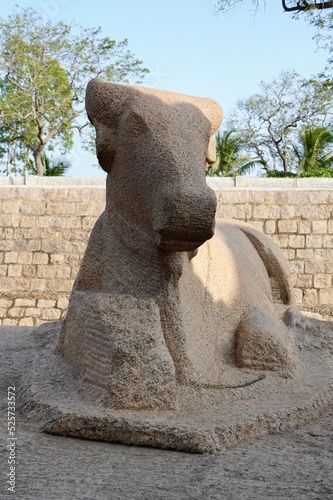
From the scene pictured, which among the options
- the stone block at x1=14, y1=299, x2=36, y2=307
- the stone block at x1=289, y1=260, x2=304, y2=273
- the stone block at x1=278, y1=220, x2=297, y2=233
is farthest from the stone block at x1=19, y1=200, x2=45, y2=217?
the stone block at x1=289, y1=260, x2=304, y2=273

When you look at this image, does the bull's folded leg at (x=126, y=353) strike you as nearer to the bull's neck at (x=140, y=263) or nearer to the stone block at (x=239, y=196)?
the bull's neck at (x=140, y=263)

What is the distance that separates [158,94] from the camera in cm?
274

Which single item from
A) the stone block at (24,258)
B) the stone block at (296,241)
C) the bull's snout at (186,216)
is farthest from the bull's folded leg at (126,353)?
the stone block at (24,258)

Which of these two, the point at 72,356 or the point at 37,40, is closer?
the point at 72,356

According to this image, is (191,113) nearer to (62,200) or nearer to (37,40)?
(62,200)

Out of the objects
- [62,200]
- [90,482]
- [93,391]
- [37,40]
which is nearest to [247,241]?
[93,391]

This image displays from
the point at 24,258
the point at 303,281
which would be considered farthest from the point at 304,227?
the point at 24,258

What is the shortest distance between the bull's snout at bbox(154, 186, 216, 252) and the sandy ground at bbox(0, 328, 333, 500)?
0.80 m

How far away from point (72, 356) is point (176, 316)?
57 cm

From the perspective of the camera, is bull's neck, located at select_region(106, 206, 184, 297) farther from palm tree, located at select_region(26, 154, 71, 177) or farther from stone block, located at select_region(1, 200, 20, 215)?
palm tree, located at select_region(26, 154, 71, 177)

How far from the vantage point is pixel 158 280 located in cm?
268

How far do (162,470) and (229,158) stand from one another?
2170 cm

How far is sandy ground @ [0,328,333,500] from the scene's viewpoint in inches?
68.4

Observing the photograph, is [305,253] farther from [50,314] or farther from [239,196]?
[50,314]
